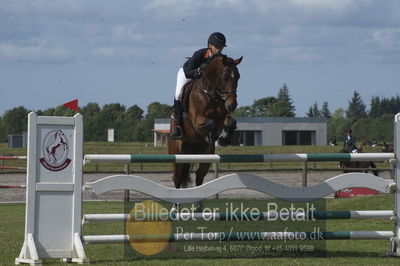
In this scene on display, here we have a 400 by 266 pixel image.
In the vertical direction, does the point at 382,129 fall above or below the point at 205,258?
above

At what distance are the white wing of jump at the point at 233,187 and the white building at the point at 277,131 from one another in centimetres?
5236

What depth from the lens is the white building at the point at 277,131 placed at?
5997cm

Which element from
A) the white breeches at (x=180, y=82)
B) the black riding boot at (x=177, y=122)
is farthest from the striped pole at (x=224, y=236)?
the white breeches at (x=180, y=82)

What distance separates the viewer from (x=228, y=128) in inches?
298

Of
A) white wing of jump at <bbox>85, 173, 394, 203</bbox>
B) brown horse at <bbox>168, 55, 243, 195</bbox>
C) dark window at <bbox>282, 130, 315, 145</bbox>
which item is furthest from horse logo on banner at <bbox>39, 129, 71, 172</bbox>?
dark window at <bbox>282, 130, 315, 145</bbox>

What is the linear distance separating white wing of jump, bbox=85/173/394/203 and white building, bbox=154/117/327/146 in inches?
2062

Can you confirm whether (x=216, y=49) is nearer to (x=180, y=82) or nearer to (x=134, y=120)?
(x=180, y=82)

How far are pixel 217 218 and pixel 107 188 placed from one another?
111 centimetres

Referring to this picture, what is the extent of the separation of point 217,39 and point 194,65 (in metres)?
0.56

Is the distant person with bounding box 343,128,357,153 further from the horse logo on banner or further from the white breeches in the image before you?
the horse logo on banner

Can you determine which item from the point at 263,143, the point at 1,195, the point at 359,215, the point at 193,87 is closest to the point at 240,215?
the point at 359,215

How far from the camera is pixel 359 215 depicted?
6648 millimetres

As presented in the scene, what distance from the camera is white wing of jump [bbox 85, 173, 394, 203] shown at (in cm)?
634

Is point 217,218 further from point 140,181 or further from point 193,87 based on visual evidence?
point 193,87
